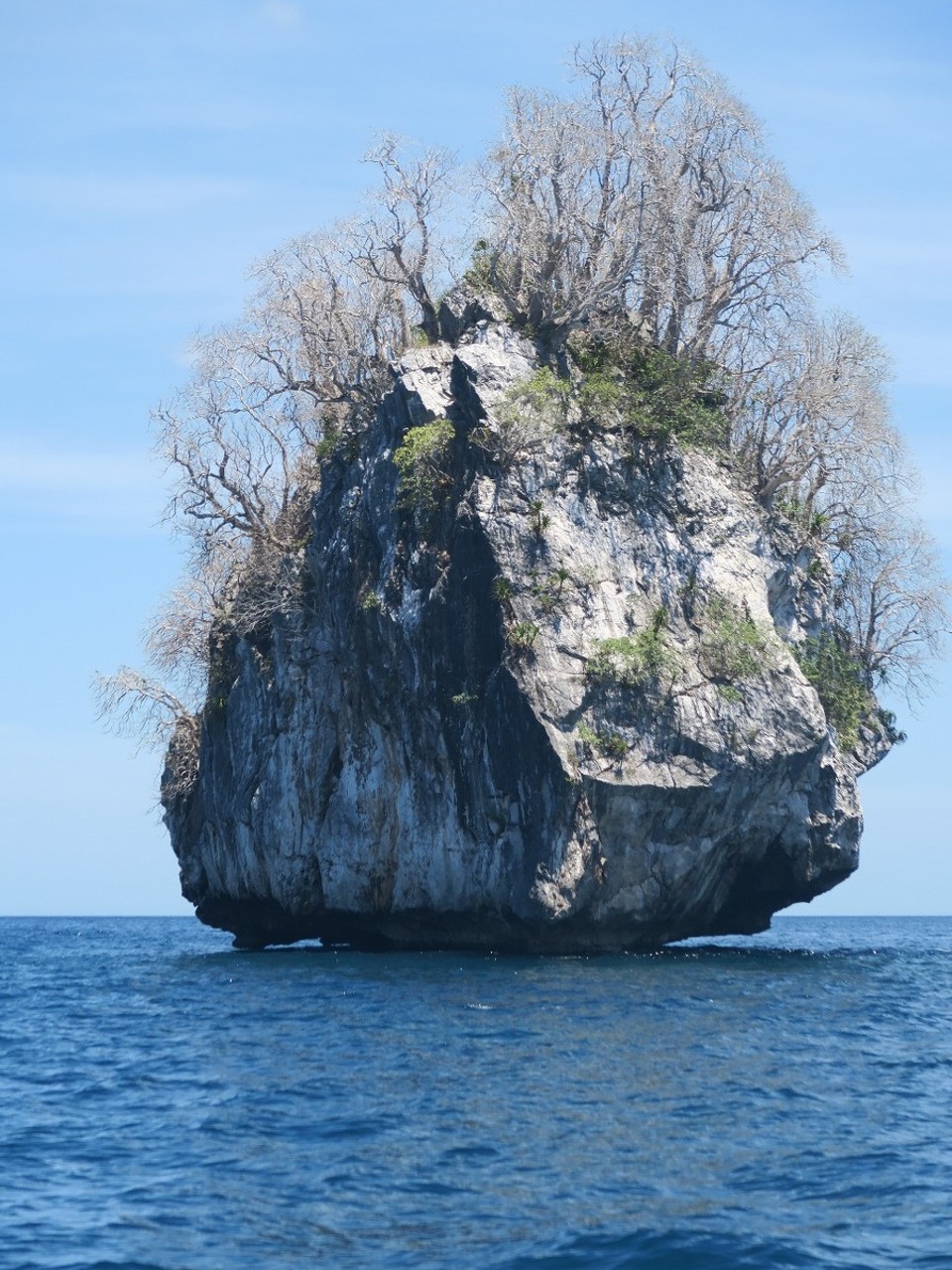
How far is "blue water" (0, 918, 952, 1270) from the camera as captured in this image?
11461 millimetres

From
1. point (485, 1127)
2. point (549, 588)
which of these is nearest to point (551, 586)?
point (549, 588)

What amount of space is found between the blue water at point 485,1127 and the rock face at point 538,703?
400 cm

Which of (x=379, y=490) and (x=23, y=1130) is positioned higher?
(x=379, y=490)

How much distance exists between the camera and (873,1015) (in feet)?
73.5

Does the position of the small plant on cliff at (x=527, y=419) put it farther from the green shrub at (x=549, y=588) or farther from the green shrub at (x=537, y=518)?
the green shrub at (x=549, y=588)

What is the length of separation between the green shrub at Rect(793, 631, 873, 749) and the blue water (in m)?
8.72

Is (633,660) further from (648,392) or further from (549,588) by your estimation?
(648,392)

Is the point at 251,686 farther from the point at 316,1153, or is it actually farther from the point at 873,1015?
the point at 316,1153

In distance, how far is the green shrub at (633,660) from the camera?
28.8m

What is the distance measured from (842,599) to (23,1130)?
80.9ft

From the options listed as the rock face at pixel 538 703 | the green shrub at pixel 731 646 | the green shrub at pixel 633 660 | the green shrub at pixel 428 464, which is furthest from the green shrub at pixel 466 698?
the green shrub at pixel 731 646

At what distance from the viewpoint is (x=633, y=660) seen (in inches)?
1139

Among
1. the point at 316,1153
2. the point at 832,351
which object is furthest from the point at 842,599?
the point at 316,1153

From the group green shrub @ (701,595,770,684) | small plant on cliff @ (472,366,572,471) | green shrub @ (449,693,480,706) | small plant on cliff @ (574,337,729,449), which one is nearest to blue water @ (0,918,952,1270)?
green shrub @ (449,693,480,706)
